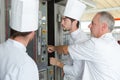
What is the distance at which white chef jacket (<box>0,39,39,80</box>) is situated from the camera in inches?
53.2

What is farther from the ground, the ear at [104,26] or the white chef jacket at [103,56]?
the ear at [104,26]

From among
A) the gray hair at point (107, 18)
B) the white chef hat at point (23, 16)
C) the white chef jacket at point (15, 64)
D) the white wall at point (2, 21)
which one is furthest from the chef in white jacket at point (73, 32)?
the white chef jacket at point (15, 64)

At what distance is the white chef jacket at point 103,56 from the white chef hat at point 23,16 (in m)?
0.80

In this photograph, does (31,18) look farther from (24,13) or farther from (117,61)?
(117,61)

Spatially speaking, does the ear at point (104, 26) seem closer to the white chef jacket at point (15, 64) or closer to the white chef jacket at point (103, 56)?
the white chef jacket at point (103, 56)

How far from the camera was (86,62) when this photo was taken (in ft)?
7.52

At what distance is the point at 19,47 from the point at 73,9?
1.31 meters

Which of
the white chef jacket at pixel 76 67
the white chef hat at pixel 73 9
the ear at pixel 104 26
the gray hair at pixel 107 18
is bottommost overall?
the white chef jacket at pixel 76 67

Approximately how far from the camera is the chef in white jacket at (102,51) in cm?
210

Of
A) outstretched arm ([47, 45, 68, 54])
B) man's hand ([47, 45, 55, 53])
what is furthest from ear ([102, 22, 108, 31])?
man's hand ([47, 45, 55, 53])

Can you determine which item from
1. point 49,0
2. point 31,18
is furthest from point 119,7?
point 31,18

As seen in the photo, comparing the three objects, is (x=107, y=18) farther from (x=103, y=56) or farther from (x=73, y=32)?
(x=73, y=32)

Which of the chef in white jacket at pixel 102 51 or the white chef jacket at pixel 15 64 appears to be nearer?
the white chef jacket at pixel 15 64

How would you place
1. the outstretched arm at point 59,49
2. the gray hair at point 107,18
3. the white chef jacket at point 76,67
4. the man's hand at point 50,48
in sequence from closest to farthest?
the gray hair at point 107,18 < the outstretched arm at point 59,49 < the white chef jacket at point 76,67 < the man's hand at point 50,48
